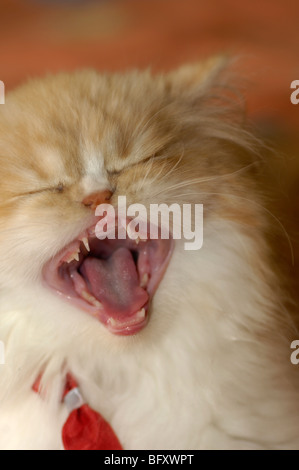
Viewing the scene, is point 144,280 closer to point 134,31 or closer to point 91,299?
point 91,299

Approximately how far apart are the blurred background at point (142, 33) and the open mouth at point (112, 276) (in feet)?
3.56

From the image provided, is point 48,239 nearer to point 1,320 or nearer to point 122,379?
point 1,320

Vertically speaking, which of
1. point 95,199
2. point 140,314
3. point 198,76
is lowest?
point 140,314

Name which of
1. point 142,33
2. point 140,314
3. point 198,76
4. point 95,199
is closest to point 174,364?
point 140,314

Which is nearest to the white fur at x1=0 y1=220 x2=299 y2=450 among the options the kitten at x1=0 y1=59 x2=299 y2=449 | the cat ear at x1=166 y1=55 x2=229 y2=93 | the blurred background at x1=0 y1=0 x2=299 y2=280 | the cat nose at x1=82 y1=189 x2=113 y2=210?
the kitten at x1=0 y1=59 x2=299 y2=449

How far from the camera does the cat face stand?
106cm

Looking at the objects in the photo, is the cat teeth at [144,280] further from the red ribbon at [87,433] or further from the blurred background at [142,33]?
the blurred background at [142,33]

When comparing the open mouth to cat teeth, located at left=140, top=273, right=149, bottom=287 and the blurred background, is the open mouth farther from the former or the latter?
the blurred background

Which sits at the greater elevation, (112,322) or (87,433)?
(112,322)

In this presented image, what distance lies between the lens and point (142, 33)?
238 cm

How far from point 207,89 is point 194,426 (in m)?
0.70

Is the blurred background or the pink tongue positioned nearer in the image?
the pink tongue

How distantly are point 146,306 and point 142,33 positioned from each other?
155 cm

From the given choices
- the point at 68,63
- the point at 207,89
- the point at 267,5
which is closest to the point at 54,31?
the point at 68,63
